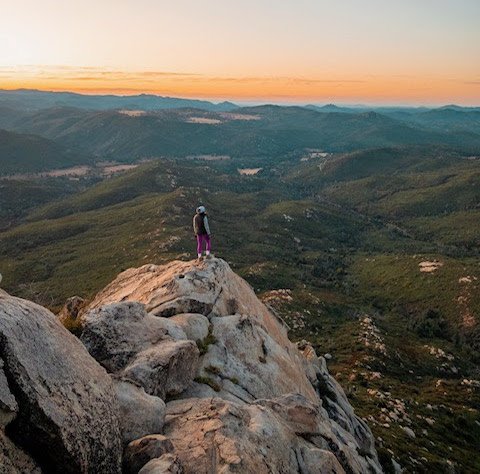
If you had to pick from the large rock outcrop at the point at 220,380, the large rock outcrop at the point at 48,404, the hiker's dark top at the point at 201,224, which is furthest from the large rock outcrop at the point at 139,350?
the hiker's dark top at the point at 201,224

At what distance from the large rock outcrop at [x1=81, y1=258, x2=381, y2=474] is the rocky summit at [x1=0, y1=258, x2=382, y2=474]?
0.07 metres

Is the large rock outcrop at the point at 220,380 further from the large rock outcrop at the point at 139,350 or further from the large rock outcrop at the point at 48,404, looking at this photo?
the large rock outcrop at the point at 48,404

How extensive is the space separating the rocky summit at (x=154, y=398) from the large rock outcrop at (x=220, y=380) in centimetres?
7

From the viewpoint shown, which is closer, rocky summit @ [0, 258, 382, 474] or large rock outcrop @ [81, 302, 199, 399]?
rocky summit @ [0, 258, 382, 474]

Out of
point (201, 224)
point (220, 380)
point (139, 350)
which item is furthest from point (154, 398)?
point (201, 224)

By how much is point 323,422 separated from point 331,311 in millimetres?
105232

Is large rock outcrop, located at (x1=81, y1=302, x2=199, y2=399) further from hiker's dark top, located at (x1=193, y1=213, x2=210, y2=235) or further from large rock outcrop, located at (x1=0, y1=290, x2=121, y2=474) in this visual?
hiker's dark top, located at (x1=193, y1=213, x2=210, y2=235)

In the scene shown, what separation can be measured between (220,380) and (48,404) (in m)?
13.0

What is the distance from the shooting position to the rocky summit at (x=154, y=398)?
1415 cm

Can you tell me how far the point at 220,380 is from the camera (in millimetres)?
25859

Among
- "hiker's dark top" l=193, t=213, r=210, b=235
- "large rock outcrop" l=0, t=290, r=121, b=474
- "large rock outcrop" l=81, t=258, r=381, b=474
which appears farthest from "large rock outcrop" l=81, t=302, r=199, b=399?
"hiker's dark top" l=193, t=213, r=210, b=235

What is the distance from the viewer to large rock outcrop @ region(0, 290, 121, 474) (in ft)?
45.0

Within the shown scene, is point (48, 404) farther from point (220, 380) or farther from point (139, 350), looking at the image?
point (220, 380)

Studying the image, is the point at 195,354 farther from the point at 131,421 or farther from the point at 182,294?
the point at 182,294
